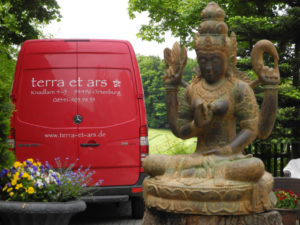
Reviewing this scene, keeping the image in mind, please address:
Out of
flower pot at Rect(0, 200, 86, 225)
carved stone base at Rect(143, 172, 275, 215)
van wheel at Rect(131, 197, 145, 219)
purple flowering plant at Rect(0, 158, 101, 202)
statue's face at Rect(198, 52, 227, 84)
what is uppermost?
Result: statue's face at Rect(198, 52, 227, 84)

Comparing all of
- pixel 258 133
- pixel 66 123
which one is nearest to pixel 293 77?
pixel 66 123

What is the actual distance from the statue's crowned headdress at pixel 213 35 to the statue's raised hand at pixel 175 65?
0.72ft

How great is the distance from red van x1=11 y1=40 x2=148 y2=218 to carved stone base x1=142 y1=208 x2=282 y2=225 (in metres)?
3.33

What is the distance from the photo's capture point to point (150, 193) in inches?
198

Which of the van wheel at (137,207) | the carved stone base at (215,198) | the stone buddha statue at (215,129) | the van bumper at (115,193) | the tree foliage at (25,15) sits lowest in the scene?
the van wheel at (137,207)

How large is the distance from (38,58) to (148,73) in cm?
1390

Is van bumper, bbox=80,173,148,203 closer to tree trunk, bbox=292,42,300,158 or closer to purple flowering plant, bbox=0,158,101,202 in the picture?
purple flowering plant, bbox=0,158,101,202

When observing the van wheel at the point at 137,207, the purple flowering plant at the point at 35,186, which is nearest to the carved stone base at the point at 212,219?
the purple flowering plant at the point at 35,186

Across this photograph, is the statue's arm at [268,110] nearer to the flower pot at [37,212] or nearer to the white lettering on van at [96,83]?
the flower pot at [37,212]

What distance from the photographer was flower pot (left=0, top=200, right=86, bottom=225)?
6.29 metres

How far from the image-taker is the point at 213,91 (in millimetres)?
5234

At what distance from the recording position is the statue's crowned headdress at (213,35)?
16.8ft

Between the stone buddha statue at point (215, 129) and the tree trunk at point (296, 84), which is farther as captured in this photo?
the tree trunk at point (296, 84)

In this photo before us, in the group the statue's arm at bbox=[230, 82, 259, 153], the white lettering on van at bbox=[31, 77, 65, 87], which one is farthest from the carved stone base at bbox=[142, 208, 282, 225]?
the white lettering on van at bbox=[31, 77, 65, 87]
